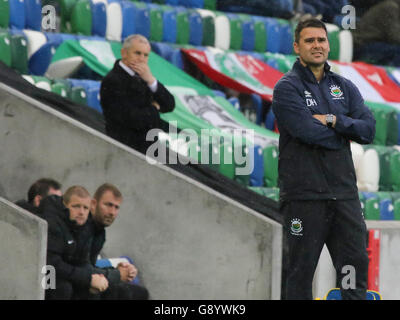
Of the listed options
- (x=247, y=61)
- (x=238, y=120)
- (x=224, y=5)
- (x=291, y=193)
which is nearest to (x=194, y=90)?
(x=238, y=120)

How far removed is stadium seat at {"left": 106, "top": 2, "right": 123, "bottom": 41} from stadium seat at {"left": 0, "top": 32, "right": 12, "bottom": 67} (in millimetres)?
2353

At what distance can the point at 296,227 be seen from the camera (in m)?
5.66

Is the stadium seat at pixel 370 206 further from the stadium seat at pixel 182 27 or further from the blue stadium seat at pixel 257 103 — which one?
the stadium seat at pixel 182 27

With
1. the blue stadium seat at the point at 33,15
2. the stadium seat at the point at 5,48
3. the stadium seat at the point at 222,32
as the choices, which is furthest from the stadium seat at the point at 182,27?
the stadium seat at the point at 5,48

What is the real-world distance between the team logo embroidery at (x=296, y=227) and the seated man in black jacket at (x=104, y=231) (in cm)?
186

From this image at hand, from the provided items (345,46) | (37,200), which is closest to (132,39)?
(37,200)

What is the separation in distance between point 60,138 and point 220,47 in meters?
7.20

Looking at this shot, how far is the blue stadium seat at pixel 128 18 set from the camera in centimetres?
1366

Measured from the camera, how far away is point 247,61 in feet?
48.1

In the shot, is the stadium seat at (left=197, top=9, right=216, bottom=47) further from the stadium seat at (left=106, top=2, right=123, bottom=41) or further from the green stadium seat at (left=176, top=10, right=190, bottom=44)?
the stadium seat at (left=106, top=2, right=123, bottom=41)

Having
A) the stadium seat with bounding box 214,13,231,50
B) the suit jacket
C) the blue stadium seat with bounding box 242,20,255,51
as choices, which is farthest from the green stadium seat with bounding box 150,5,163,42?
the suit jacket

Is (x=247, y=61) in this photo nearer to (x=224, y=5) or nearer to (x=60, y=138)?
(x=224, y=5)

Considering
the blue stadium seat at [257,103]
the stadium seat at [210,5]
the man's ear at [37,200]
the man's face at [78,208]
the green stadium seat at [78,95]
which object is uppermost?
the stadium seat at [210,5]

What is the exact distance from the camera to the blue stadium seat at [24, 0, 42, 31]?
12.8 meters
